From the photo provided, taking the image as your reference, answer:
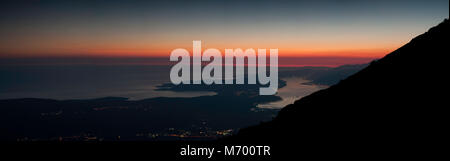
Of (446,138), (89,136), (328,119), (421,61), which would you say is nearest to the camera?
(446,138)

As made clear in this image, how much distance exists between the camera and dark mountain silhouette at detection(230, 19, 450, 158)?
5.91 meters

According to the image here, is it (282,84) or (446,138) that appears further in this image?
(282,84)

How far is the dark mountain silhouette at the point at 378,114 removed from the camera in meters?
5.91

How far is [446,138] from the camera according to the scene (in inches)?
214

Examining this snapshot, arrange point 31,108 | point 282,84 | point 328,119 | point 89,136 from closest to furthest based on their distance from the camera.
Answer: point 328,119 < point 89,136 < point 31,108 < point 282,84

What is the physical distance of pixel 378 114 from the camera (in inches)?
A: 283
